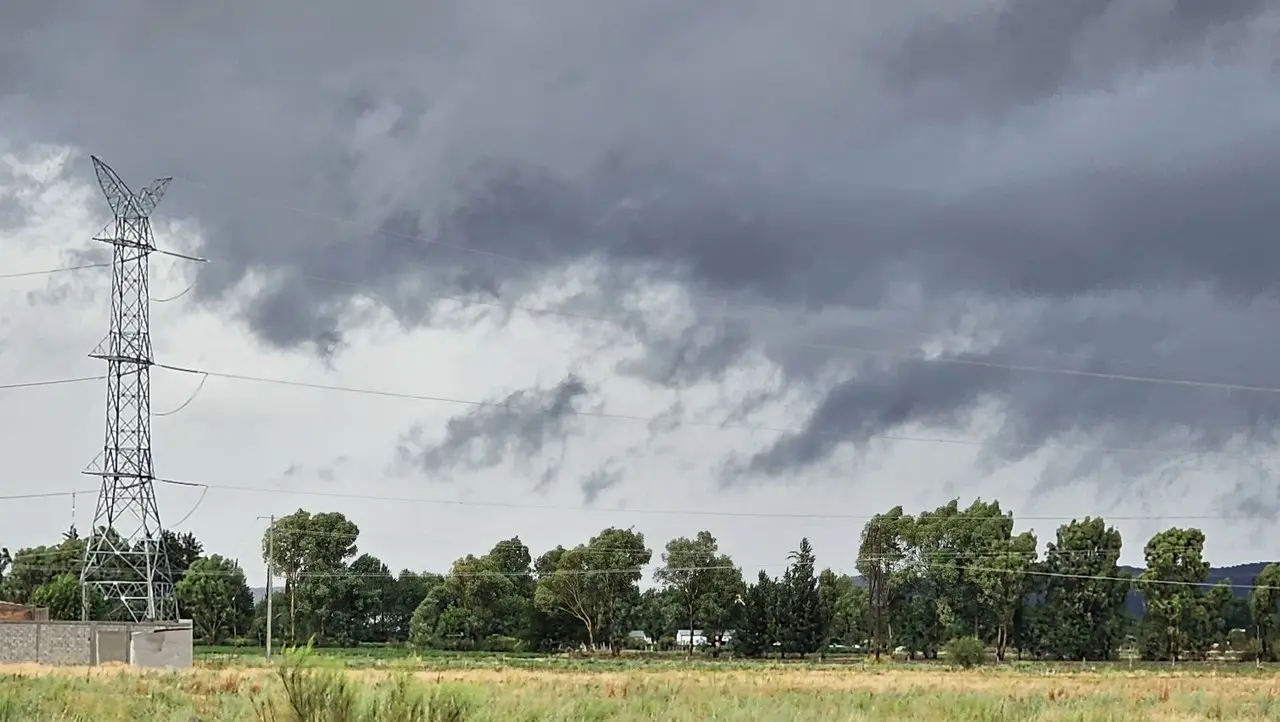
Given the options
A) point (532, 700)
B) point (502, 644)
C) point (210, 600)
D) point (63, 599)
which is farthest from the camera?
point (502, 644)

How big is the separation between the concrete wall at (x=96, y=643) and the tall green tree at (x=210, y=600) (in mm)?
51570

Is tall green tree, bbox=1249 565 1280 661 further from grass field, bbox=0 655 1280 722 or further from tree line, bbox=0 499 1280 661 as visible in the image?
grass field, bbox=0 655 1280 722

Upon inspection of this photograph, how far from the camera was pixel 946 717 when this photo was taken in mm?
28547

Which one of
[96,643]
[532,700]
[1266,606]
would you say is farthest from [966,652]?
[532,700]

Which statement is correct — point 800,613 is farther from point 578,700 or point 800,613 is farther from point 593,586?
point 578,700

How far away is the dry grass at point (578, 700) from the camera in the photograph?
1778cm

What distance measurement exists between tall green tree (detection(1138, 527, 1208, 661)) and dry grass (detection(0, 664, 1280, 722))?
56171mm

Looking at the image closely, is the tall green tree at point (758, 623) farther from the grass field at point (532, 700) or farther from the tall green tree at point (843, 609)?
the grass field at point (532, 700)

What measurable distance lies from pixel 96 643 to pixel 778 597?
199 ft

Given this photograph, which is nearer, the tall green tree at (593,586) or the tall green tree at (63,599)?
the tall green tree at (63,599)

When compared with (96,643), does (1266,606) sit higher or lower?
lower

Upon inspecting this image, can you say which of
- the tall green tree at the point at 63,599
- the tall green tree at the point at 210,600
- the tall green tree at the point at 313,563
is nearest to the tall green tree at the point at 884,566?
the tall green tree at the point at 313,563

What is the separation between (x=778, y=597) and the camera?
109000 mm

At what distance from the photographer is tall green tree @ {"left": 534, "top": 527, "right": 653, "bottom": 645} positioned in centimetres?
11431
